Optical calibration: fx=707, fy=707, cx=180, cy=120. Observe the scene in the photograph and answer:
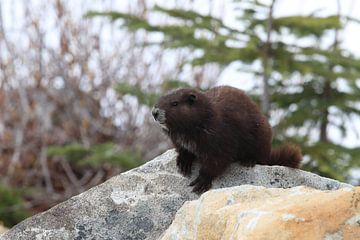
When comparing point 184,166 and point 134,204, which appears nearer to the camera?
point 134,204

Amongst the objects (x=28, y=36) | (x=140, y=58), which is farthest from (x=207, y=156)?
(x=28, y=36)

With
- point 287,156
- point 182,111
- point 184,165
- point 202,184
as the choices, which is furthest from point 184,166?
point 287,156

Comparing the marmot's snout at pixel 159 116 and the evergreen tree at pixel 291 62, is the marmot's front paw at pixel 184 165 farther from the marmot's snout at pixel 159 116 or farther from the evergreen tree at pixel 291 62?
the evergreen tree at pixel 291 62

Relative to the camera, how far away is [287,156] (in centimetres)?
457

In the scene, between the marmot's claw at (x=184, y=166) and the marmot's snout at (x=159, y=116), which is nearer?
the marmot's snout at (x=159, y=116)

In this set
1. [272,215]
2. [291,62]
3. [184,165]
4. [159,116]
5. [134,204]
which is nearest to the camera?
[272,215]

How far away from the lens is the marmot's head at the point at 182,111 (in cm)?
424

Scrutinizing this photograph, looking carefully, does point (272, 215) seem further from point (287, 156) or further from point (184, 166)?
point (287, 156)

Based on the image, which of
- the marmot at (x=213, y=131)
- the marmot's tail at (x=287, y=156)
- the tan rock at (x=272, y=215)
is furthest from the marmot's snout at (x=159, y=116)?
the tan rock at (x=272, y=215)

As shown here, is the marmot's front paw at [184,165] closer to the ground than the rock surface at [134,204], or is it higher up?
higher up

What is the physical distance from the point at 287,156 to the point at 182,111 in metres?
0.79

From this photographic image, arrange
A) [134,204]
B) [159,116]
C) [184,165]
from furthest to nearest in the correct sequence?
[184,165], [159,116], [134,204]

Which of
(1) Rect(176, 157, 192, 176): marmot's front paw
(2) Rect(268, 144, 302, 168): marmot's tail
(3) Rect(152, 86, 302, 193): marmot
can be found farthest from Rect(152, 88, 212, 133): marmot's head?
(2) Rect(268, 144, 302, 168): marmot's tail

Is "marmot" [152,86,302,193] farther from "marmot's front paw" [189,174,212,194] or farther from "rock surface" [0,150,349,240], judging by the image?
"rock surface" [0,150,349,240]
